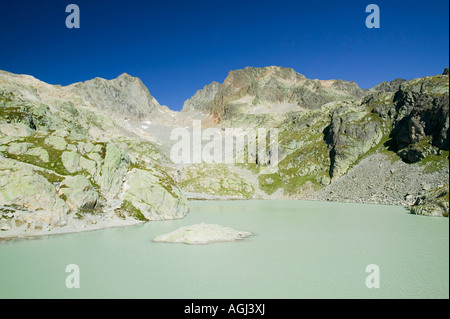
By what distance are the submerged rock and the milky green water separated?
1.67 m

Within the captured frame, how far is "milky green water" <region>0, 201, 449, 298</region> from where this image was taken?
1844 centimetres

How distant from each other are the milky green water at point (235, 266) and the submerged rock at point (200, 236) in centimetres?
167

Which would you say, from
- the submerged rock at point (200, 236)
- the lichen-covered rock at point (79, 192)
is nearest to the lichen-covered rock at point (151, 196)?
the lichen-covered rock at point (79, 192)

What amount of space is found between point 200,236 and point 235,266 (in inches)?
419

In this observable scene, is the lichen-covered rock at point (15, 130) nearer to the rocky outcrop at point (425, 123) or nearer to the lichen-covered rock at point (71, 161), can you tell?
the lichen-covered rock at point (71, 161)

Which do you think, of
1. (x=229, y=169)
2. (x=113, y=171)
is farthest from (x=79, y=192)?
(x=229, y=169)

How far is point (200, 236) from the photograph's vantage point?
3350 cm

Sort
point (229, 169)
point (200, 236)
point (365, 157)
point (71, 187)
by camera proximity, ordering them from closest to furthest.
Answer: point (200, 236) → point (71, 187) → point (365, 157) → point (229, 169)

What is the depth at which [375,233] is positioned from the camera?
38062mm

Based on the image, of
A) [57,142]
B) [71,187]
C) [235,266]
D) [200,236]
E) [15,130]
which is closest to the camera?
[235,266]

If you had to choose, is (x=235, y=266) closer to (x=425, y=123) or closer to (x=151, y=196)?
(x=151, y=196)

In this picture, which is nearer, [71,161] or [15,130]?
[71,161]
